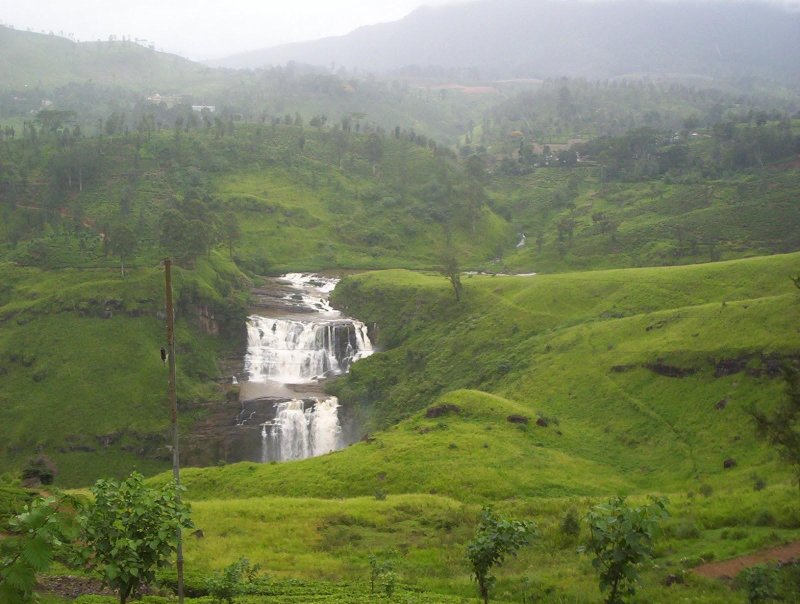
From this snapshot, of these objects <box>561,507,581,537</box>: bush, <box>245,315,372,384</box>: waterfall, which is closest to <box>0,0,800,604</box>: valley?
<box>561,507,581,537</box>: bush

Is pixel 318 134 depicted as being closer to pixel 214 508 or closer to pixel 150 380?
pixel 150 380

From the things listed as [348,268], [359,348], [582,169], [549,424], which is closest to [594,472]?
[549,424]

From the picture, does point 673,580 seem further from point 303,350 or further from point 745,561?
point 303,350

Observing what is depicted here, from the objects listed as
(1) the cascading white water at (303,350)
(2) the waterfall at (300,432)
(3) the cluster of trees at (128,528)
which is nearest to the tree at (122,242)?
(1) the cascading white water at (303,350)

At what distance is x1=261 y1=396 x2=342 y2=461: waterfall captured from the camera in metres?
61.5

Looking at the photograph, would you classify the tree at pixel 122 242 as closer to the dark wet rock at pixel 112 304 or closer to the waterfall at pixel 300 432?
the dark wet rock at pixel 112 304

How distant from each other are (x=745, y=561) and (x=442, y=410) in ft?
101

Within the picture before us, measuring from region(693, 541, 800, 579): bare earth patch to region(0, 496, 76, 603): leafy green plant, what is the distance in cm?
1626

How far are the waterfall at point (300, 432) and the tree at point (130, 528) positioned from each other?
49.3m

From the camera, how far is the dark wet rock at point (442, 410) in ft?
158

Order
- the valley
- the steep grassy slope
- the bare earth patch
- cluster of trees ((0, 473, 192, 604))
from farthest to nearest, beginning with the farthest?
the steep grassy slope < the valley < the bare earth patch < cluster of trees ((0, 473, 192, 604))

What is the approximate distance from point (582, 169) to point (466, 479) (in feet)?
412

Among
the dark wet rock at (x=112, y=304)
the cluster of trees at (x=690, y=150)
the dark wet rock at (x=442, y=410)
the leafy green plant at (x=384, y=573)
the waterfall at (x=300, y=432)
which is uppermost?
the cluster of trees at (x=690, y=150)

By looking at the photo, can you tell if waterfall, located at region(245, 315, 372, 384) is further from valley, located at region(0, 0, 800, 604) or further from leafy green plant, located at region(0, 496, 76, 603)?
leafy green plant, located at region(0, 496, 76, 603)
